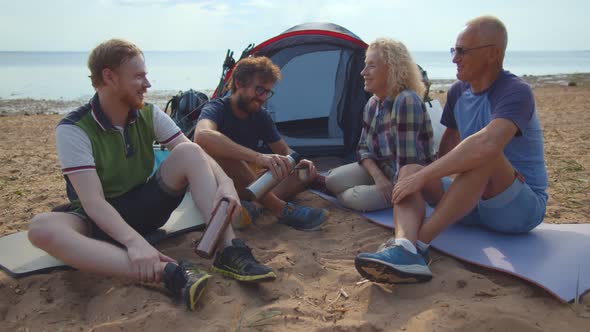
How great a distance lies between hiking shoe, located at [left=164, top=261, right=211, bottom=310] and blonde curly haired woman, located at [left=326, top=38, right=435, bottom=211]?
1624 millimetres

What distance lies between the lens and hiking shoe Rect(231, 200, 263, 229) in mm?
3441

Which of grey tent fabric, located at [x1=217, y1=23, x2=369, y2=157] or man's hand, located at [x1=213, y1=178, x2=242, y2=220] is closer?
man's hand, located at [x1=213, y1=178, x2=242, y2=220]

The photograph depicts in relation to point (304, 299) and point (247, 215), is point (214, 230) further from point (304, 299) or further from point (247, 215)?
point (247, 215)

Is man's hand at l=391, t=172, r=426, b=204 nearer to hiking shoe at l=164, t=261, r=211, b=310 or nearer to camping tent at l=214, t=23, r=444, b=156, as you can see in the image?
hiking shoe at l=164, t=261, r=211, b=310

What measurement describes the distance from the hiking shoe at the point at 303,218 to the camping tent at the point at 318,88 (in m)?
1.83

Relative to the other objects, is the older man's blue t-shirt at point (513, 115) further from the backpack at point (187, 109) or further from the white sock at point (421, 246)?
the backpack at point (187, 109)

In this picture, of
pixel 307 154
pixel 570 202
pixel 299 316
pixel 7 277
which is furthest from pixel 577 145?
pixel 7 277

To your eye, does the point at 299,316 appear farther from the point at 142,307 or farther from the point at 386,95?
the point at 386,95

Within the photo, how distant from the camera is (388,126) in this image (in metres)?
3.46

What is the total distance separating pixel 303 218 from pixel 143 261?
141cm

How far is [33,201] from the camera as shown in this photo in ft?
13.8

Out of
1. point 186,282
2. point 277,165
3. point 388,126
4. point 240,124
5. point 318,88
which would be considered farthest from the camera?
point 318,88

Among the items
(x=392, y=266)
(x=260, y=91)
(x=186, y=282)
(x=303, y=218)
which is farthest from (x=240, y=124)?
(x=392, y=266)

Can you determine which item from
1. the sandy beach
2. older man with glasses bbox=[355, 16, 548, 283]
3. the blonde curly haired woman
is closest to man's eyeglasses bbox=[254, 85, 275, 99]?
the blonde curly haired woman
